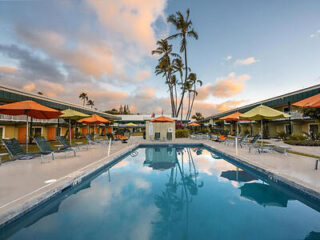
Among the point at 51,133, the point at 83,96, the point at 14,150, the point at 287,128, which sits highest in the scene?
the point at 83,96

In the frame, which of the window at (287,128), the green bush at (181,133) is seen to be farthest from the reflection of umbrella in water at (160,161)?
the window at (287,128)

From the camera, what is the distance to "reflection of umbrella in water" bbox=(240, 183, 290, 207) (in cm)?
401

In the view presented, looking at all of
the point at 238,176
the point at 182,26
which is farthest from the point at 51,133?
the point at 238,176

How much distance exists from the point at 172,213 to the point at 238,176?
3.76 meters

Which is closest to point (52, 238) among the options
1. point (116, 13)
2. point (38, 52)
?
point (116, 13)

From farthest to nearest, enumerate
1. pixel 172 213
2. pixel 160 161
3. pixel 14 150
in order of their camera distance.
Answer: pixel 160 161
pixel 14 150
pixel 172 213

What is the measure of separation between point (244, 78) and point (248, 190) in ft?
56.4

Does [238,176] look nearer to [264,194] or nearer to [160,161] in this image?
[264,194]

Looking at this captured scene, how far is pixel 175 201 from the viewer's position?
4066 mm

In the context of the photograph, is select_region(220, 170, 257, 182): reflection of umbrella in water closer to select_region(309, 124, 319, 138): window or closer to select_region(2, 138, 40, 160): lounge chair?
select_region(2, 138, 40, 160): lounge chair

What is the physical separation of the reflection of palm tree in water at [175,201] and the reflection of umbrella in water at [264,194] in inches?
55.4

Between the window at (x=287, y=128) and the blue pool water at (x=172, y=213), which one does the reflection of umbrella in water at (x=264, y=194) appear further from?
the window at (x=287, y=128)

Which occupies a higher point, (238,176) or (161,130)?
(161,130)

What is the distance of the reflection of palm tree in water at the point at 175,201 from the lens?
117 inches
